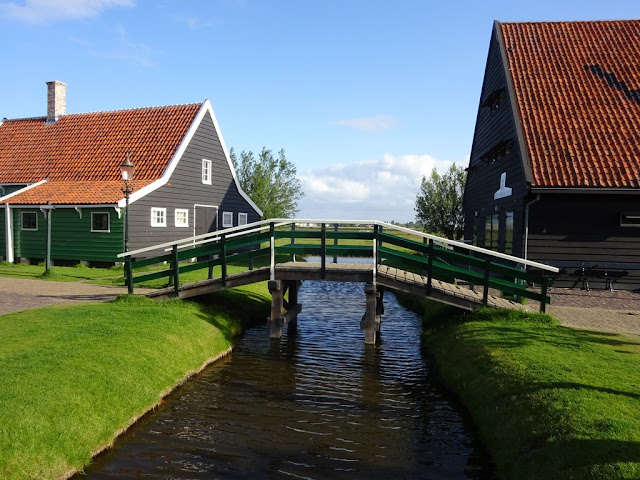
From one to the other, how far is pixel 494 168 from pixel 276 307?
440 inches

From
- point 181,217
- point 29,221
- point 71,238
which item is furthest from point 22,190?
point 181,217

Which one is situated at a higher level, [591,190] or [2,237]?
[591,190]

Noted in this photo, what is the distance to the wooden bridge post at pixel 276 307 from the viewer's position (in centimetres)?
1223

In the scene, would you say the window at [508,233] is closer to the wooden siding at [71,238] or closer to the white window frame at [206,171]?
the white window frame at [206,171]

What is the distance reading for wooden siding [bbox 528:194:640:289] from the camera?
14.7 meters

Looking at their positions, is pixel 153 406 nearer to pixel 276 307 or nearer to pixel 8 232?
pixel 276 307

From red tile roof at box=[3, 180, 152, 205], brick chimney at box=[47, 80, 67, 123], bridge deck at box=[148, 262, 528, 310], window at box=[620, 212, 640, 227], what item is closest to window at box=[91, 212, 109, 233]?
red tile roof at box=[3, 180, 152, 205]

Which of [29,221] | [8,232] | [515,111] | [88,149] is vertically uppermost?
[515,111]

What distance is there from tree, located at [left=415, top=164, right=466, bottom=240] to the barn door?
56.3ft

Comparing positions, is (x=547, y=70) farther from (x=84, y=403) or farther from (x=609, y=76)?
(x=84, y=403)

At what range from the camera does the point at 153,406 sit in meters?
7.56

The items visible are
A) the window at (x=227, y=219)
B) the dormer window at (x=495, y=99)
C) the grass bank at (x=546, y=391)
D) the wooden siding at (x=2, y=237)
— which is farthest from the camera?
the window at (x=227, y=219)

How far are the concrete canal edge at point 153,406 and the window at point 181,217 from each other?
1280 centimetres

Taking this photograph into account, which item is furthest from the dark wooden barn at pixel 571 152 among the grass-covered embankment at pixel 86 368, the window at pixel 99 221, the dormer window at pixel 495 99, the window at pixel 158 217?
the window at pixel 99 221
